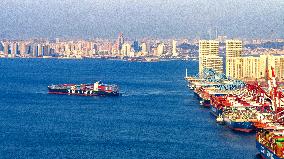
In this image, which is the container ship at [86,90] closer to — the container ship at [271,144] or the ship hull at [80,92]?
the ship hull at [80,92]

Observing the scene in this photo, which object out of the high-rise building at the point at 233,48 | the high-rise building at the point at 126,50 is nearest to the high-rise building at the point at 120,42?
the high-rise building at the point at 126,50

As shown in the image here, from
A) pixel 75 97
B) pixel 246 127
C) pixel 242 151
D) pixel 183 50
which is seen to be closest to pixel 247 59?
pixel 75 97

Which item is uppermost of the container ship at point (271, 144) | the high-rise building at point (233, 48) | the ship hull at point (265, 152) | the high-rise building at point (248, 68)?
the high-rise building at point (233, 48)

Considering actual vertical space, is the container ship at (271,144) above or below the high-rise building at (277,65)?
Answer: below

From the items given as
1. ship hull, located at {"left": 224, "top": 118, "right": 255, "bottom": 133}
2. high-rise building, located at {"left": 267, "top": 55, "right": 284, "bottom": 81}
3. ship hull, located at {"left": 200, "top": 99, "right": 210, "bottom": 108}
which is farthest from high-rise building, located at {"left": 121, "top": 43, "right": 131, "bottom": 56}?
ship hull, located at {"left": 224, "top": 118, "right": 255, "bottom": 133}

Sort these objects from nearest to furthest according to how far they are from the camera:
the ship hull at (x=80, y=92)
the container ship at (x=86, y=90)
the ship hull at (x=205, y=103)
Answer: the ship hull at (x=205, y=103), the ship hull at (x=80, y=92), the container ship at (x=86, y=90)

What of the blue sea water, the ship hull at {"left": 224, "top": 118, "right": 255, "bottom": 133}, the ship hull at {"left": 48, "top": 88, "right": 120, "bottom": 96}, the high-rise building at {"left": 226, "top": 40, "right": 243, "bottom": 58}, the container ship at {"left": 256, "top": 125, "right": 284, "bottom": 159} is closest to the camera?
the container ship at {"left": 256, "top": 125, "right": 284, "bottom": 159}

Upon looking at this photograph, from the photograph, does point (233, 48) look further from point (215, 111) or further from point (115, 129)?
point (115, 129)

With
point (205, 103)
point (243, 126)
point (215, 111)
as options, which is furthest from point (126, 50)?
point (243, 126)

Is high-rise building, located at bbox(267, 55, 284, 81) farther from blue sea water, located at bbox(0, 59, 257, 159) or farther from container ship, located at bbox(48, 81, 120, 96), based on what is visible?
container ship, located at bbox(48, 81, 120, 96)

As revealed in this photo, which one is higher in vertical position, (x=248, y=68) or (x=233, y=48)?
(x=233, y=48)

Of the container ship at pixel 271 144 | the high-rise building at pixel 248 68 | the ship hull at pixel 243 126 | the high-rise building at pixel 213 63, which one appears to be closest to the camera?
the container ship at pixel 271 144
